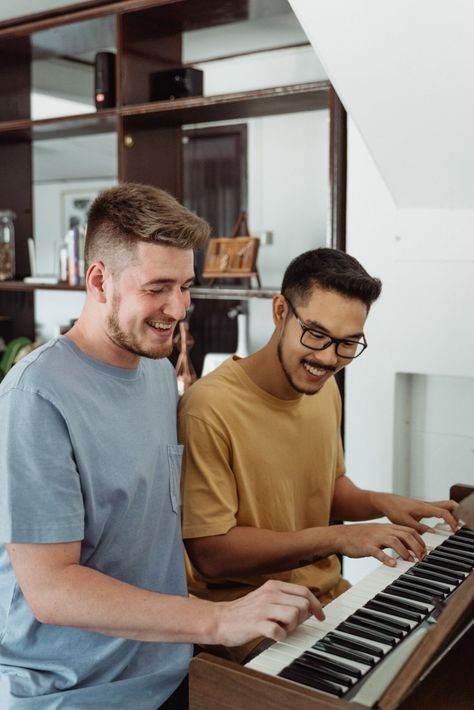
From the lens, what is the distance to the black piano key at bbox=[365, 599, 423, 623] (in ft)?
4.64

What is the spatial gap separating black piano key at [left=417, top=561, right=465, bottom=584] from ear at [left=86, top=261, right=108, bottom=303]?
82 cm

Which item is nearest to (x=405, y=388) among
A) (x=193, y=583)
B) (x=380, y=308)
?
(x=380, y=308)

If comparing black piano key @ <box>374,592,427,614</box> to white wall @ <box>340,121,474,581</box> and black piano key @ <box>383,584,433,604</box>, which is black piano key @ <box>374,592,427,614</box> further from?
white wall @ <box>340,121,474,581</box>

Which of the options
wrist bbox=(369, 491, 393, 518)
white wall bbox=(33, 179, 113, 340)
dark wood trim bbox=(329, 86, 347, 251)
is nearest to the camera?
wrist bbox=(369, 491, 393, 518)

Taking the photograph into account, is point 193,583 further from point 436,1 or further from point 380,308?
point 436,1

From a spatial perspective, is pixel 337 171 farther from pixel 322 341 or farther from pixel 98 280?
pixel 98 280

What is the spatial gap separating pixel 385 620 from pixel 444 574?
27 cm

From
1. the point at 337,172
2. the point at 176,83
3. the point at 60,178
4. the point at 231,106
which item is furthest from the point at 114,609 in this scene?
the point at 60,178

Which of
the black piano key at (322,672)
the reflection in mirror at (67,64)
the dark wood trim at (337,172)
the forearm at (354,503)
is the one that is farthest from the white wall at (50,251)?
the black piano key at (322,672)

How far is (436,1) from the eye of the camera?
1874mm

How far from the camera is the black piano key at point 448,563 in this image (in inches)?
64.6

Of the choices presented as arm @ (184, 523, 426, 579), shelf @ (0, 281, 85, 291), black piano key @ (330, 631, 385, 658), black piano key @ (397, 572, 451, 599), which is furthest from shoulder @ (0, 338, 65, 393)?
shelf @ (0, 281, 85, 291)

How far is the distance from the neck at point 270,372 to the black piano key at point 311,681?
0.81 metres

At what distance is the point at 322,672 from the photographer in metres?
1.19
